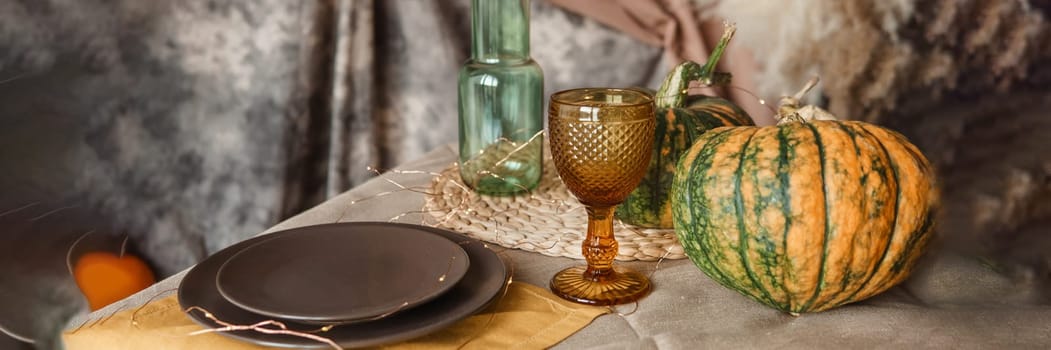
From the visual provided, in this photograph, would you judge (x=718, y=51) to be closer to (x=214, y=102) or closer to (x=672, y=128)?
(x=672, y=128)

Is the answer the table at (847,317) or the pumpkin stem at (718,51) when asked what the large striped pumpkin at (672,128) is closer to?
the pumpkin stem at (718,51)

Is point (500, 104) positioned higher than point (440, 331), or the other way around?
A: point (500, 104)

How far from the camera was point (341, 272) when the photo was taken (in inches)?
27.9

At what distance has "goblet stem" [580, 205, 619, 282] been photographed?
2.51 ft

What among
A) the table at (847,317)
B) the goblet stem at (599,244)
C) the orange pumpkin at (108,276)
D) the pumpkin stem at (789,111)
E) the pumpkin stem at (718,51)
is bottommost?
the orange pumpkin at (108,276)

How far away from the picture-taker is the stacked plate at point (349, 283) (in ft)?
2.04

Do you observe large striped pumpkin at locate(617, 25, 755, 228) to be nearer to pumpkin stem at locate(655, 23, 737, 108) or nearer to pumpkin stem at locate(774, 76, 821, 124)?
pumpkin stem at locate(655, 23, 737, 108)

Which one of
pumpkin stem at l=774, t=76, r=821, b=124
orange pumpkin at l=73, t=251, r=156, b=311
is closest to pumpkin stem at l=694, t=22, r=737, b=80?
pumpkin stem at l=774, t=76, r=821, b=124

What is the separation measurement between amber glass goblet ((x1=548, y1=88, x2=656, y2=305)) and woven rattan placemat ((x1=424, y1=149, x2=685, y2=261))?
9 cm

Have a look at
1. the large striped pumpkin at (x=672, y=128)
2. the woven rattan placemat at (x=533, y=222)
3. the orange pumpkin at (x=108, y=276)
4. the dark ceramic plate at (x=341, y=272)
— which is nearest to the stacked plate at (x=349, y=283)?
the dark ceramic plate at (x=341, y=272)

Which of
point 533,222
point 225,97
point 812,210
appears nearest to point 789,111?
point 812,210

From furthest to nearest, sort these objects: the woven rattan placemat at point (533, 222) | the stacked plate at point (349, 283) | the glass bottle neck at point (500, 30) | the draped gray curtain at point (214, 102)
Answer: the draped gray curtain at point (214, 102), the glass bottle neck at point (500, 30), the woven rattan placemat at point (533, 222), the stacked plate at point (349, 283)

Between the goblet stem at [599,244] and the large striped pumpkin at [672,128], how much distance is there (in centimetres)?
12

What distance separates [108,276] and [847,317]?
1.30 metres
